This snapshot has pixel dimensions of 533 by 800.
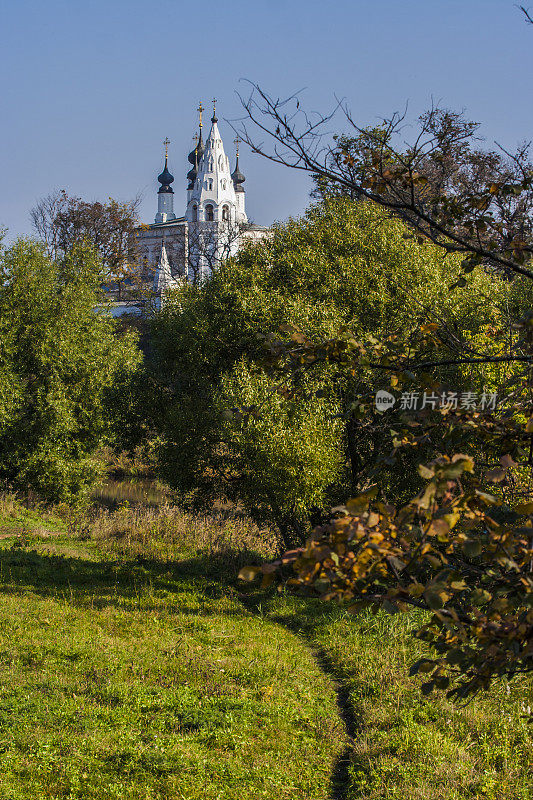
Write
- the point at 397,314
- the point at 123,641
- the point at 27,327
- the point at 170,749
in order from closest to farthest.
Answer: the point at 170,749 → the point at 123,641 → the point at 397,314 → the point at 27,327

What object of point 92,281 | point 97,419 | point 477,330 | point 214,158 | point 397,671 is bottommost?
point 397,671

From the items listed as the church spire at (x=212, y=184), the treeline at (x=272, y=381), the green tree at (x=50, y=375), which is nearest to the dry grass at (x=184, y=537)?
the treeline at (x=272, y=381)

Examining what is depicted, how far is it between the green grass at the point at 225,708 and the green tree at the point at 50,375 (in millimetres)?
8068

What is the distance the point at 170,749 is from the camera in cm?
753

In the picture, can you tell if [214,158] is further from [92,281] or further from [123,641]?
[123,641]

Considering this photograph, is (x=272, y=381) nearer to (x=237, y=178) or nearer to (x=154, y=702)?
(x=154, y=702)

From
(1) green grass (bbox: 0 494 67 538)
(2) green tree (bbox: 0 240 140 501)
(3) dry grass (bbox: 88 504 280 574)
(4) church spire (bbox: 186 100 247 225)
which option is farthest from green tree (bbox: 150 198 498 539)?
(4) church spire (bbox: 186 100 247 225)

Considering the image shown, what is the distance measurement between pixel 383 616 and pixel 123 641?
493 centimetres

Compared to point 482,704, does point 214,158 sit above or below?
above

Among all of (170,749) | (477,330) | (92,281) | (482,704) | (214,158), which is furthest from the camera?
(214,158)

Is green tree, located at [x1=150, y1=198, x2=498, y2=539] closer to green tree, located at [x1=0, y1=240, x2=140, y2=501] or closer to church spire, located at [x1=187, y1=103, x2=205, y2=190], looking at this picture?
green tree, located at [x1=0, y1=240, x2=140, y2=501]

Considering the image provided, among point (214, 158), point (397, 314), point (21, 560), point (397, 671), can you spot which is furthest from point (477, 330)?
point (214, 158)

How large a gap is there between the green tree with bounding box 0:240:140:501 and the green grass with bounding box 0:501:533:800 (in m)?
8.07

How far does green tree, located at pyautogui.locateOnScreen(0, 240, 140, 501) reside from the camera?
22.6m
